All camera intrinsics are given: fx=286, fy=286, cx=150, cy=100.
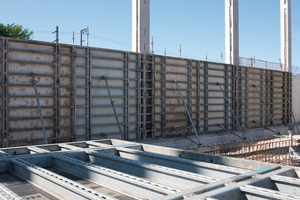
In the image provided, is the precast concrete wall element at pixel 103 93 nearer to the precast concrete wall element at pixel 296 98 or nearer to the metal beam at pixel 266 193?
the precast concrete wall element at pixel 296 98

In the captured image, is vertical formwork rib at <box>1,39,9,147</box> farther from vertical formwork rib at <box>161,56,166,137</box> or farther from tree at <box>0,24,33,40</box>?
tree at <box>0,24,33,40</box>

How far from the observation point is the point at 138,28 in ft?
48.9

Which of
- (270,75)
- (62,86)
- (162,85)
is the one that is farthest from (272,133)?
(62,86)

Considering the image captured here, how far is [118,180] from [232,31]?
19.2 meters

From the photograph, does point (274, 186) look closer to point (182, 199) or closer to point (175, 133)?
point (182, 199)

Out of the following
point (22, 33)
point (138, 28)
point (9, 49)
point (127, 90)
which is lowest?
point (127, 90)

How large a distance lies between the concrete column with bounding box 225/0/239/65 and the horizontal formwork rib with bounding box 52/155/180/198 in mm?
17824

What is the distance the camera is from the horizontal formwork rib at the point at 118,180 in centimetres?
352

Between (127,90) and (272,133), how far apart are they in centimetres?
1318

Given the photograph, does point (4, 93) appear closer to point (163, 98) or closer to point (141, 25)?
point (163, 98)

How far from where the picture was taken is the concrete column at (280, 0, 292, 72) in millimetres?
25922

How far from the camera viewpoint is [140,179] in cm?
380

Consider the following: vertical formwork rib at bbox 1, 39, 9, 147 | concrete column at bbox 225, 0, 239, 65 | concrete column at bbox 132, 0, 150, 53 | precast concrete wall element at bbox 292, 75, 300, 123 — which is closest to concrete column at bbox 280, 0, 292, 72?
precast concrete wall element at bbox 292, 75, 300, 123

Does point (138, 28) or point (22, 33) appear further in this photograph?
point (22, 33)
